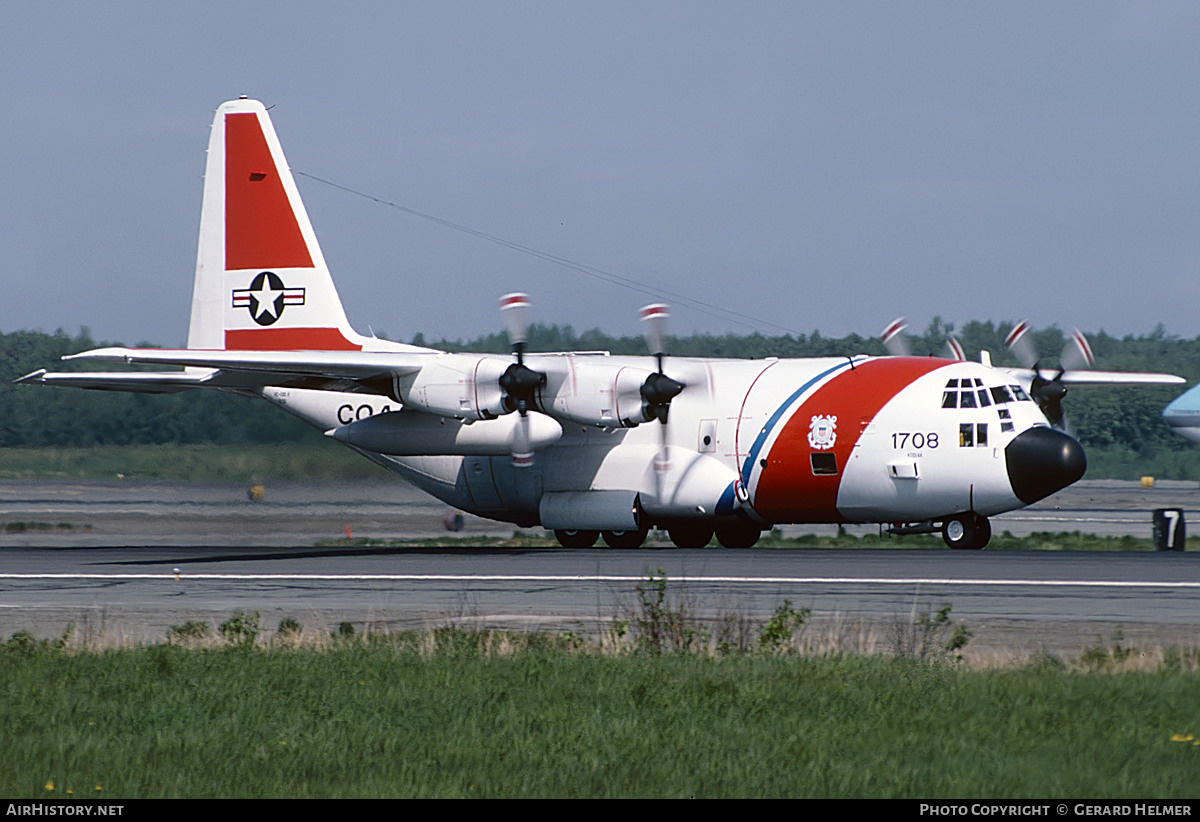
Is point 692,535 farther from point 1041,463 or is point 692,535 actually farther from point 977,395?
point 1041,463

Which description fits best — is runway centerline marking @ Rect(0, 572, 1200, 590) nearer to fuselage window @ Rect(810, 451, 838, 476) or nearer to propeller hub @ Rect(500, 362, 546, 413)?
propeller hub @ Rect(500, 362, 546, 413)

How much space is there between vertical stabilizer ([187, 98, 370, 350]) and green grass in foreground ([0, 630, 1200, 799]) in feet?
68.6

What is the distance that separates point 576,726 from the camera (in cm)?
1061

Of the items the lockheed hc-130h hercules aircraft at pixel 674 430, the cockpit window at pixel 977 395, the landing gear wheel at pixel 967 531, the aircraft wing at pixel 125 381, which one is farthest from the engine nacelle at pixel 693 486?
the aircraft wing at pixel 125 381

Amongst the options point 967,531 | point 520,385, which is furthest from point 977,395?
point 520,385

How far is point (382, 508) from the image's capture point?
1387 inches

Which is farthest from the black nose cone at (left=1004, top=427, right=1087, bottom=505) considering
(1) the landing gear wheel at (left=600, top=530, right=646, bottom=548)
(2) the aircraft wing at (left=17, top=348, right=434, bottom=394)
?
(2) the aircraft wing at (left=17, top=348, right=434, bottom=394)

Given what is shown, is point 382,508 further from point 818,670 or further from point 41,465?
point 818,670

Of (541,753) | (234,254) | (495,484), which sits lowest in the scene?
(541,753)

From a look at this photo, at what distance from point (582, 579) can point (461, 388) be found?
7.29 m

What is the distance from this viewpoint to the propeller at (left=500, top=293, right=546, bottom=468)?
28.6 meters

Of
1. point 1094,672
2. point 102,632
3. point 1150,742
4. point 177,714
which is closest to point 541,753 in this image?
point 177,714

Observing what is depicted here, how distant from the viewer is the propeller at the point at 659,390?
28844 millimetres

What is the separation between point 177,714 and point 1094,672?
749 cm
